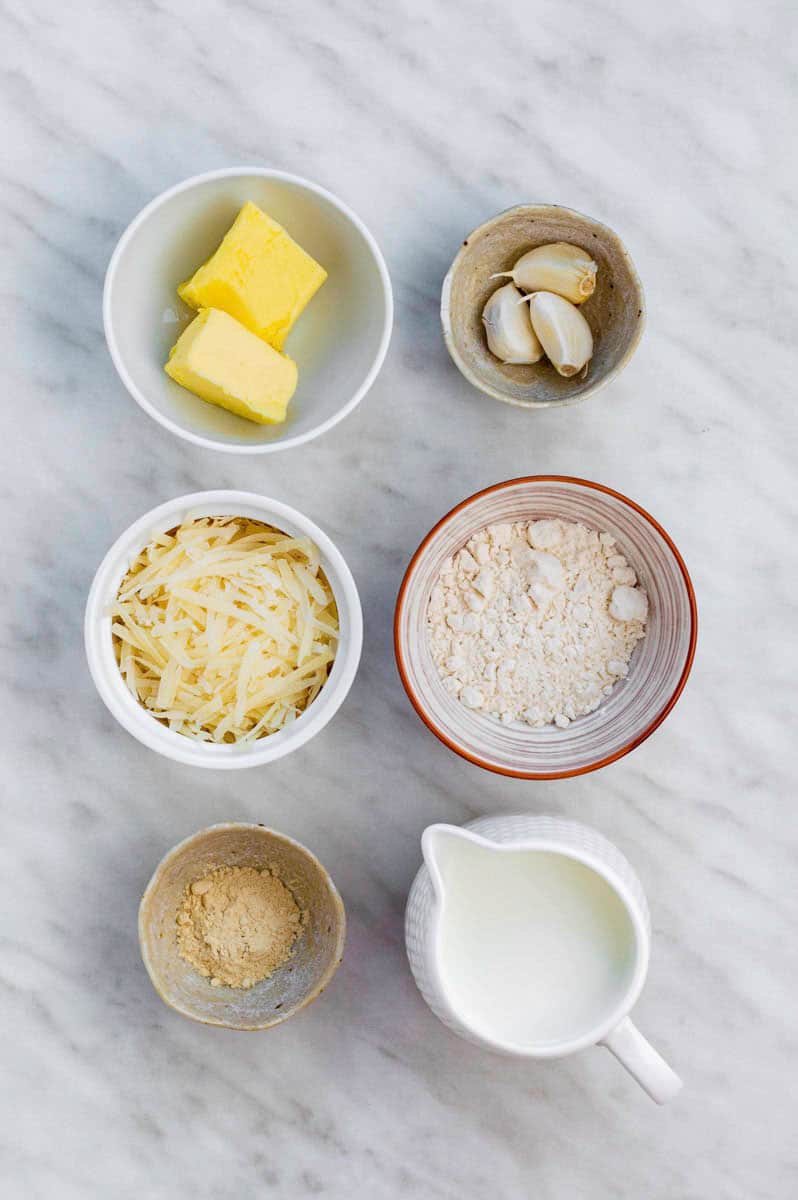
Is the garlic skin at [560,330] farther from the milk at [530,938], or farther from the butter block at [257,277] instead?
the milk at [530,938]

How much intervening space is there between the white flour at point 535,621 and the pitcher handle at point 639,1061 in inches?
12.4

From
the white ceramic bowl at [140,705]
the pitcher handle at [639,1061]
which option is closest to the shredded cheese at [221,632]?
the white ceramic bowl at [140,705]

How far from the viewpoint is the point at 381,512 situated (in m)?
1.27

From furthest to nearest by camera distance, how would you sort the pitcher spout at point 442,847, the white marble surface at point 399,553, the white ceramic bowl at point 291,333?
the white marble surface at point 399,553
the white ceramic bowl at point 291,333
the pitcher spout at point 442,847

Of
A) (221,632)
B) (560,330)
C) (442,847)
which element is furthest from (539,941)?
(560,330)

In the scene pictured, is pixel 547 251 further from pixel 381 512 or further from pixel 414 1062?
pixel 414 1062

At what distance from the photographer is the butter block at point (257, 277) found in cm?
113

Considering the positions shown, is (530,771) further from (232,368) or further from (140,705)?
(232,368)

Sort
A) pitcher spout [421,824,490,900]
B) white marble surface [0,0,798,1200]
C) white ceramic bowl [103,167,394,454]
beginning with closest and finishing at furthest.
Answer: pitcher spout [421,824,490,900] → white ceramic bowl [103,167,394,454] → white marble surface [0,0,798,1200]

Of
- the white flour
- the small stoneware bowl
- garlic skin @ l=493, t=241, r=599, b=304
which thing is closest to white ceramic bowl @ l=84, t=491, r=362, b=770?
the white flour

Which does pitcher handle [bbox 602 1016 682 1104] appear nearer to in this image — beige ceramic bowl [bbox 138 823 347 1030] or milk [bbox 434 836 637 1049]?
milk [bbox 434 836 637 1049]

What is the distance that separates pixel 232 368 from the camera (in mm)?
1120

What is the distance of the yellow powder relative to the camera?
3.84 feet

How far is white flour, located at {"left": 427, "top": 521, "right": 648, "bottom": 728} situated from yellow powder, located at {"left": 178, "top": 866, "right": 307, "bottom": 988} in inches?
12.1
